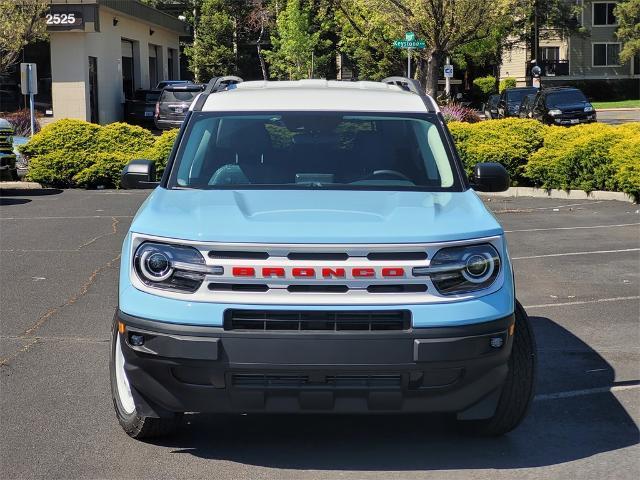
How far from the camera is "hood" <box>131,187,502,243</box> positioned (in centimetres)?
454

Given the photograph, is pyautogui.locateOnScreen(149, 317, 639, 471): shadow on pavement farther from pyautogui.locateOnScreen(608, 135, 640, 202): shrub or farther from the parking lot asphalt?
pyautogui.locateOnScreen(608, 135, 640, 202): shrub

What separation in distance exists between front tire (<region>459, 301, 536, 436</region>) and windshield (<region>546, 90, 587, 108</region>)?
27.2 meters

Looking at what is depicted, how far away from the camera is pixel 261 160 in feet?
19.2

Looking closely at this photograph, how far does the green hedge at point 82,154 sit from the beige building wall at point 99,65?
1523 cm

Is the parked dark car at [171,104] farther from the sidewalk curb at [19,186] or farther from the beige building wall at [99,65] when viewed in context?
the sidewalk curb at [19,186]

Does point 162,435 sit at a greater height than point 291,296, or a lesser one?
lesser

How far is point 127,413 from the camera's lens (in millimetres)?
5141

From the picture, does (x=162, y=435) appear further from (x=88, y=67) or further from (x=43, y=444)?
(x=88, y=67)

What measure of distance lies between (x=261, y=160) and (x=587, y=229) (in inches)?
346

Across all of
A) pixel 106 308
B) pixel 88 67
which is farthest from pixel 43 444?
pixel 88 67

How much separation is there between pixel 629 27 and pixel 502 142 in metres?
46.2

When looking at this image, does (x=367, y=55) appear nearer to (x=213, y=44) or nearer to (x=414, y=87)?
(x=213, y=44)

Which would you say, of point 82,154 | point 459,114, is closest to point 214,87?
point 82,154

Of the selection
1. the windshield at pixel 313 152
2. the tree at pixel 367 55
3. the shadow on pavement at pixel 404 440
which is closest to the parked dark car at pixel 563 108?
the tree at pixel 367 55
